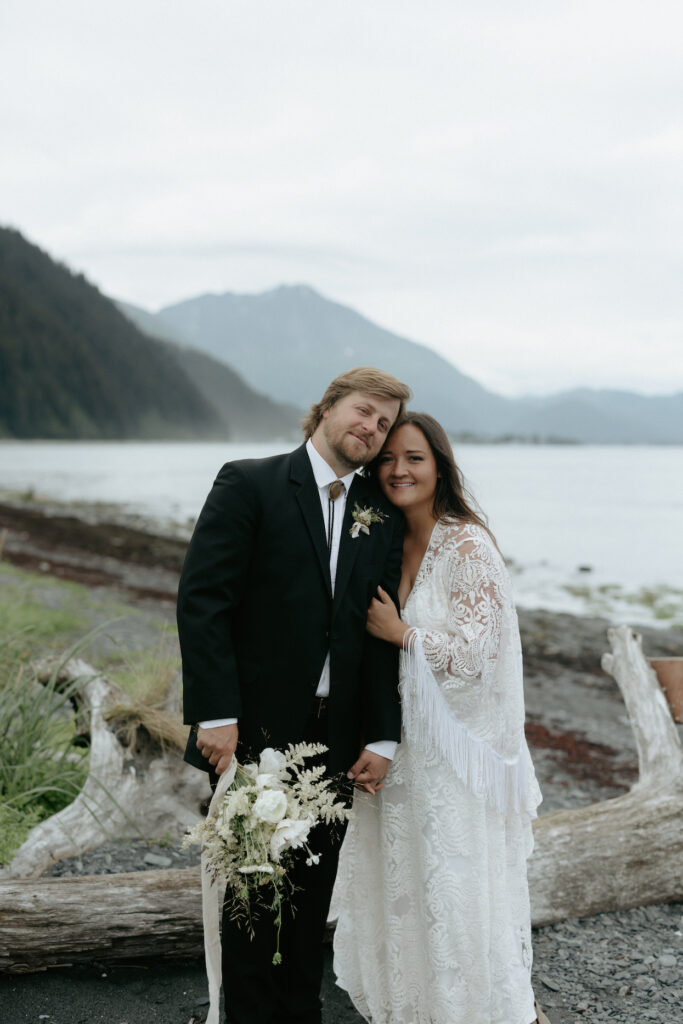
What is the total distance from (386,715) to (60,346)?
16034cm

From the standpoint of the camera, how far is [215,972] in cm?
318

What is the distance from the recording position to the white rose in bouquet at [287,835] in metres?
2.79

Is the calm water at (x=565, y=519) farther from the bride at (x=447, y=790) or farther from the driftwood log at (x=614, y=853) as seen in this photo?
the driftwood log at (x=614, y=853)

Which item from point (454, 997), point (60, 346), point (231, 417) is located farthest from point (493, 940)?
point (231, 417)

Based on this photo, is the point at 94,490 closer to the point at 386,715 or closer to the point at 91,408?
the point at 386,715

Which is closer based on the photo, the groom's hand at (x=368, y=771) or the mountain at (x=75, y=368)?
the groom's hand at (x=368, y=771)

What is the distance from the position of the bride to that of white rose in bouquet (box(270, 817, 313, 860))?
0.65m

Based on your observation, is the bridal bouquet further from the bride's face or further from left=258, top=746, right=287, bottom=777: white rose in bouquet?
the bride's face

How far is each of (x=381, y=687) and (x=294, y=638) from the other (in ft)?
1.37

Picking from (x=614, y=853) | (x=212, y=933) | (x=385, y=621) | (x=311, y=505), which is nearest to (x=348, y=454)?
(x=311, y=505)

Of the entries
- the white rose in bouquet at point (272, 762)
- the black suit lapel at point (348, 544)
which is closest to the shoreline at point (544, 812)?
the white rose in bouquet at point (272, 762)

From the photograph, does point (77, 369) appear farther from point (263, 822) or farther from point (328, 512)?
point (263, 822)

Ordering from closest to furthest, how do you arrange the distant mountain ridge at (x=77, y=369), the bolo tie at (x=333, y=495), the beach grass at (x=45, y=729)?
1. the bolo tie at (x=333, y=495)
2. the beach grass at (x=45, y=729)
3. the distant mountain ridge at (x=77, y=369)

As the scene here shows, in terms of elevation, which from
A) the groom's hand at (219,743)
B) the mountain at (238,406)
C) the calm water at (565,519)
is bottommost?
the calm water at (565,519)
